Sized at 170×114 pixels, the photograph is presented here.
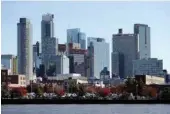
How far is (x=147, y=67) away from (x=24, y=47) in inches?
1051

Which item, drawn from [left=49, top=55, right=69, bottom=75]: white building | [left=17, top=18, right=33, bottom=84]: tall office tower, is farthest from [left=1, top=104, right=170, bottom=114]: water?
[left=49, top=55, right=69, bottom=75]: white building

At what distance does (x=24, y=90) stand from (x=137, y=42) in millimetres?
73004

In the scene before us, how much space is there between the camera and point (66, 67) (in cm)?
11744

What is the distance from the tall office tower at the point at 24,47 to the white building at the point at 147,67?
73.6 ft

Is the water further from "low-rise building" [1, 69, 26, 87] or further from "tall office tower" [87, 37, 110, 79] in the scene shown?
"tall office tower" [87, 37, 110, 79]

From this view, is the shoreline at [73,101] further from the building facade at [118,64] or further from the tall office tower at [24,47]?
the building facade at [118,64]

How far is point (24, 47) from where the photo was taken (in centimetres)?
11569

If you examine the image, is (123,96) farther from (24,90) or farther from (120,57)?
(120,57)

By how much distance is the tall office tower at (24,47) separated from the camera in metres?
109

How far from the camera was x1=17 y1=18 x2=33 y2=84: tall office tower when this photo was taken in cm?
10879

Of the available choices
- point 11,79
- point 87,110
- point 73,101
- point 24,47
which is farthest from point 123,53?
point 87,110

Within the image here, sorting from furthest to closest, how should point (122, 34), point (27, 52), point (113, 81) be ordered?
point (122, 34) → point (27, 52) → point (113, 81)

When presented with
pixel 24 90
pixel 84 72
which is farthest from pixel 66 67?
pixel 24 90

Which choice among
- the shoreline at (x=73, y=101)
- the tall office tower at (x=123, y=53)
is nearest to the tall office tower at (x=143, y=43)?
the tall office tower at (x=123, y=53)
